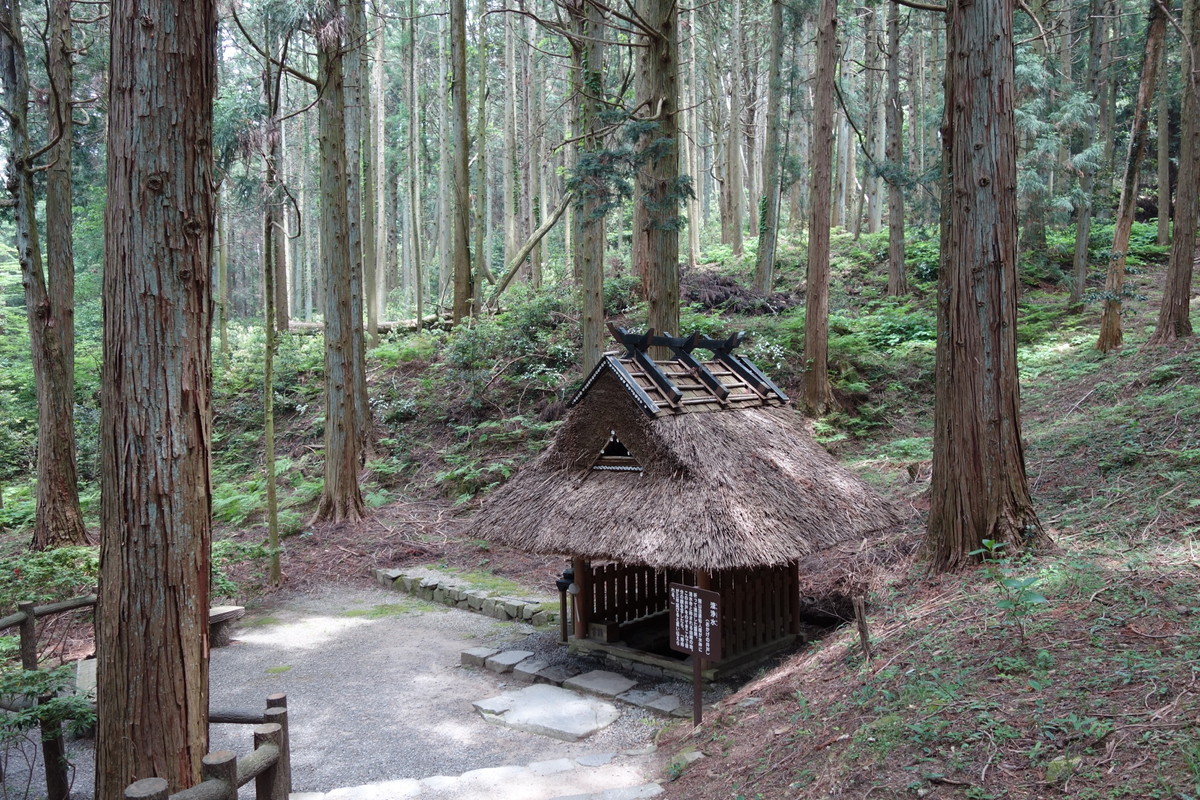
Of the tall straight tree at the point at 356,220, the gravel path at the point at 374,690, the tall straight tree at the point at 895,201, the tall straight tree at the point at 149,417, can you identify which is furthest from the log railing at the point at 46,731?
the tall straight tree at the point at 895,201

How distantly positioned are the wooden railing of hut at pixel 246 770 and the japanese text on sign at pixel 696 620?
3.12m

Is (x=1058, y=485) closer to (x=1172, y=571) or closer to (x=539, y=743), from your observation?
(x=1172, y=571)

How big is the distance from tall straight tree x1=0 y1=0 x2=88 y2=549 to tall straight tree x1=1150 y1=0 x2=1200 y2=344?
52.2ft

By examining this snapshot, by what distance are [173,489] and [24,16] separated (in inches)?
781

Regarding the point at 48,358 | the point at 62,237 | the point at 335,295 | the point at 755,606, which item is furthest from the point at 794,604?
the point at 62,237

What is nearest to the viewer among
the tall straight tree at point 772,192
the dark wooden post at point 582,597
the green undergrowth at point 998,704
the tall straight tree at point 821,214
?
the green undergrowth at point 998,704

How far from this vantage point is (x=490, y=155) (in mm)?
44031

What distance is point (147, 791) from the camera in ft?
9.68

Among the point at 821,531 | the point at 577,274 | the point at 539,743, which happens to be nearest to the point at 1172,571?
the point at 821,531

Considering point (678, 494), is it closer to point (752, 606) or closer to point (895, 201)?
point (752, 606)

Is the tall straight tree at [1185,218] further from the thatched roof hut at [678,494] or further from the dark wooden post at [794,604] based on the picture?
the dark wooden post at [794,604]

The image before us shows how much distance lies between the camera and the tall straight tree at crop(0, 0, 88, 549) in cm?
998

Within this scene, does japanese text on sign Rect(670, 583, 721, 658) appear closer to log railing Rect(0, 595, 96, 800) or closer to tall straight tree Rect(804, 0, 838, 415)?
log railing Rect(0, 595, 96, 800)

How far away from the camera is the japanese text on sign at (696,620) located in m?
5.98
